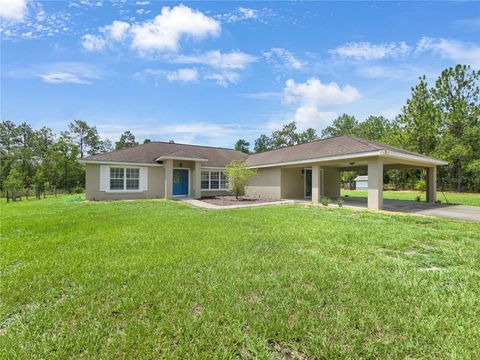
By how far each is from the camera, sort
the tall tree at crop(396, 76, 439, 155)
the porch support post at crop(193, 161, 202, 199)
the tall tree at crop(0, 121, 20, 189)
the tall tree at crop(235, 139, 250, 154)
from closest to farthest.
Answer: the porch support post at crop(193, 161, 202, 199)
the tall tree at crop(396, 76, 439, 155)
the tall tree at crop(0, 121, 20, 189)
the tall tree at crop(235, 139, 250, 154)

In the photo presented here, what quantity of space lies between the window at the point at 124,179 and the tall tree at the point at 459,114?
33614 millimetres

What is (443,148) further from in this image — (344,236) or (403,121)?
(344,236)

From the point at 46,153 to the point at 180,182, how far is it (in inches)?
1225

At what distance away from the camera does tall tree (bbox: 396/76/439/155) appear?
3011 cm

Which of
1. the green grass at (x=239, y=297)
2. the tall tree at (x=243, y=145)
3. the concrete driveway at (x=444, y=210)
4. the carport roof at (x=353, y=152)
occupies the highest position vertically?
the tall tree at (x=243, y=145)

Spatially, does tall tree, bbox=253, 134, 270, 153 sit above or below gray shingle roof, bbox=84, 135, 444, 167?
above

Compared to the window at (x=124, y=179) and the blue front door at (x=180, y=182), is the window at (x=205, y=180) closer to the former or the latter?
the blue front door at (x=180, y=182)

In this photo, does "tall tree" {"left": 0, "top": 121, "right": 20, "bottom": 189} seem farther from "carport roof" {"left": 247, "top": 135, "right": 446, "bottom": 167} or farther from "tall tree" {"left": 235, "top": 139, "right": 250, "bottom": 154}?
"tall tree" {"left": 235, "top": 139, "right": 250, "bottom": 154}

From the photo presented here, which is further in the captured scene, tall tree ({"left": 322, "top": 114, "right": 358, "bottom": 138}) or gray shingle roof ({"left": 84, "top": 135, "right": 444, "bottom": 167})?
tall tree ({"left": 322, "top": 114, "right": 358, "bottom": 138})

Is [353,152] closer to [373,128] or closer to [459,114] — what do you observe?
[459,114]

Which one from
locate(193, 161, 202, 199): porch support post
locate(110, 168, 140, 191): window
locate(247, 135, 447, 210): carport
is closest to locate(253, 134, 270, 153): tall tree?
locate(247, 135, 447, 210): carport

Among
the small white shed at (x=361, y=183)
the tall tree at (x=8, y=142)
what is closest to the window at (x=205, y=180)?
the small white shed at (x=361, y=183)

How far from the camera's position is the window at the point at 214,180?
794 inches

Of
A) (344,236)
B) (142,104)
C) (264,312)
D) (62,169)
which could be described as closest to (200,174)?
(142,104)
